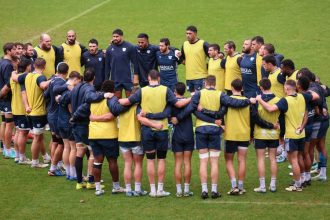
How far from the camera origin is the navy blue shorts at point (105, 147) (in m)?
13.8

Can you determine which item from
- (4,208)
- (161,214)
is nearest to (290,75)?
(161,214)

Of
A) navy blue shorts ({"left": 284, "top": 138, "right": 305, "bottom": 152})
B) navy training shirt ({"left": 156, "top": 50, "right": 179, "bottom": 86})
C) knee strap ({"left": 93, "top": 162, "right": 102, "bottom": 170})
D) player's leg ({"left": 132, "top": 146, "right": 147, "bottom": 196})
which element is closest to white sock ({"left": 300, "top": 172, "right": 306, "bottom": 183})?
navy blue shorts ({"left": 284, "top": 138, "right": 305, "bottom": 152})

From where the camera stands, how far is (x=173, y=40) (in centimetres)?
2611

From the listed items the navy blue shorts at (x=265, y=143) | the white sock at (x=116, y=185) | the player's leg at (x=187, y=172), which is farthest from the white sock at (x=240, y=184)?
the white sock at (x=116, y=185)

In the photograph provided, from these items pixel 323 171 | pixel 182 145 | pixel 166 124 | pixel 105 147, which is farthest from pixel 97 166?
pixel 323 171

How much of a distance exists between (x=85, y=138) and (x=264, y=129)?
11.3 ft

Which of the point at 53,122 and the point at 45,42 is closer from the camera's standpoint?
the point at 53,122

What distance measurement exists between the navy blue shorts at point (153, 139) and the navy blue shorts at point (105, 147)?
0.57 metres

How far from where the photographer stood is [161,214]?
12898 millimetres

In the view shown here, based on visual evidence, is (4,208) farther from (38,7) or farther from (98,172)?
(38,7)

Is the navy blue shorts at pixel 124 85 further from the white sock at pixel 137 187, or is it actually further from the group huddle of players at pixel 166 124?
the white sock at pixel 137 187

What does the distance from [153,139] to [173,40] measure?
12.8 meters

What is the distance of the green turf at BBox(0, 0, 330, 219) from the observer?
43.0 feet

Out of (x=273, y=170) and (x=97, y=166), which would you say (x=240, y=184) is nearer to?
(x=273, y=170)
